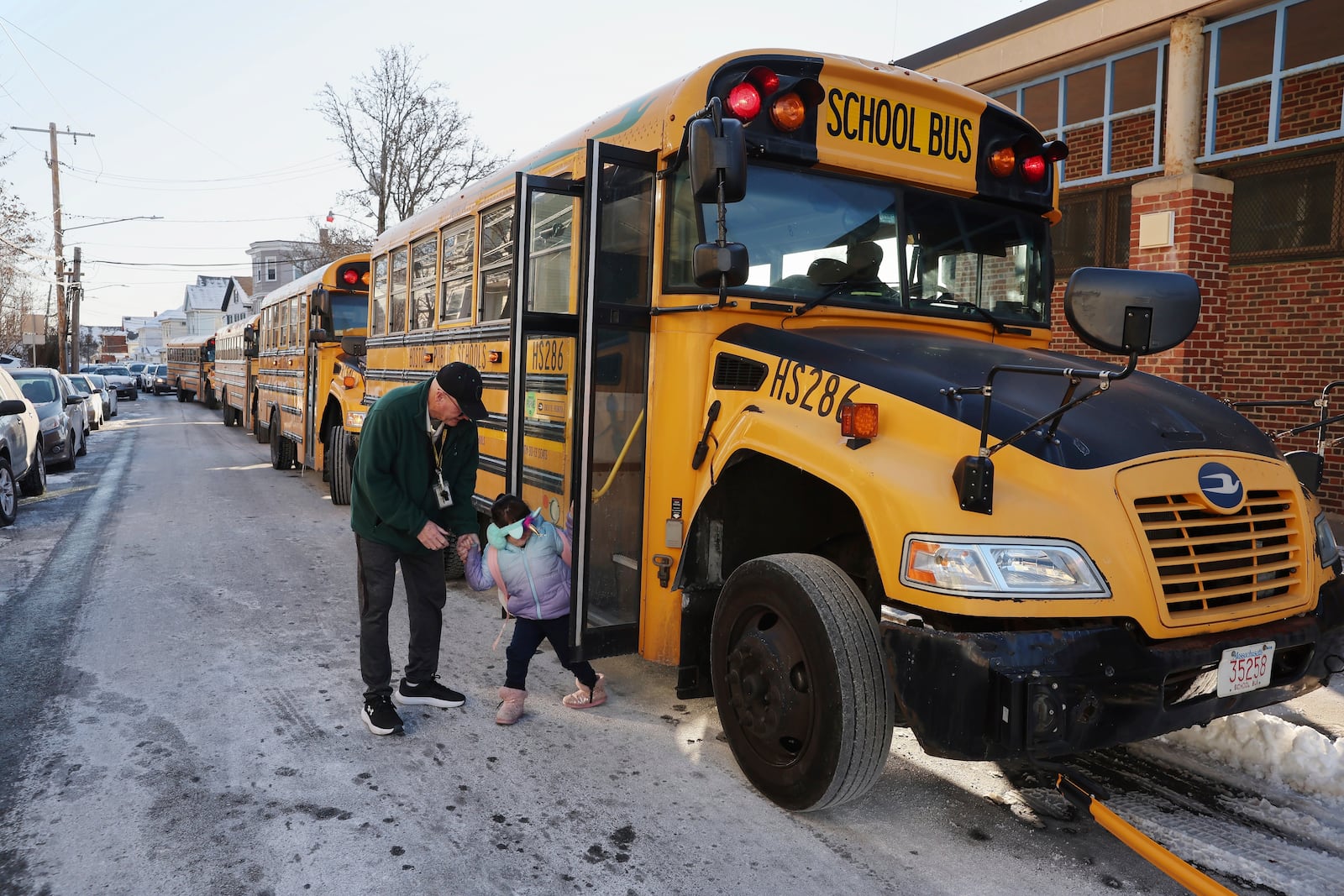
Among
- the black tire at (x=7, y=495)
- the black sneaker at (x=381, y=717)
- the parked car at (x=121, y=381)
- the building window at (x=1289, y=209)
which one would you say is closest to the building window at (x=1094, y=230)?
the building window at (x=1289, y=209)

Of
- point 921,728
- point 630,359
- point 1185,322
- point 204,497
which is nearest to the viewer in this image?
point 1185,322

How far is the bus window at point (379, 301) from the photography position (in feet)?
26.3

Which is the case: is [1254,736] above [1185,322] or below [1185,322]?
below

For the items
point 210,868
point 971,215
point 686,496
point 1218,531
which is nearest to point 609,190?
point 686,496

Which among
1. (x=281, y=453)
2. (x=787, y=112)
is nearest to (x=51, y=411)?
(x=281, y=453)

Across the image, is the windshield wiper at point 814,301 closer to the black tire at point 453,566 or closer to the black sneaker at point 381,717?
the black sneaker at point 381,717

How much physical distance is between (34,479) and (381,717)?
28.3ft

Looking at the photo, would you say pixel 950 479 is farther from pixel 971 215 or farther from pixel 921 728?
pixel 971 215

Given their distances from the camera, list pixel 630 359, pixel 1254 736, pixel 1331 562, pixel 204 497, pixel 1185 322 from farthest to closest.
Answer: pixel 204 497, pixel 630 359, pixel 1254 736, pixel 1331 562, pixel 1185 322

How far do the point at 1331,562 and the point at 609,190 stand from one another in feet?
10.2

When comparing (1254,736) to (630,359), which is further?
(630,359)

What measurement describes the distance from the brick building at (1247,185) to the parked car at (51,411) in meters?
12.4

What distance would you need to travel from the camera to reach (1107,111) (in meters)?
9.87

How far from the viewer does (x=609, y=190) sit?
4.05 m
